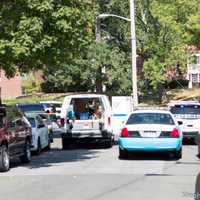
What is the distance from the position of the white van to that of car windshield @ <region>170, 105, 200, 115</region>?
373cm

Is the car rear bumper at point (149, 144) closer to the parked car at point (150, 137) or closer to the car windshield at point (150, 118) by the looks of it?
the parked car at point (150, 137)

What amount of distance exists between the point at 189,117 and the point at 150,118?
7.07 meters

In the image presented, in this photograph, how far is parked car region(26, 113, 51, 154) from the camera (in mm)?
23438

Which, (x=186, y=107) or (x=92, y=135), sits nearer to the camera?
(x=92, y=135)

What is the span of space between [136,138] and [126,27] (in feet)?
129

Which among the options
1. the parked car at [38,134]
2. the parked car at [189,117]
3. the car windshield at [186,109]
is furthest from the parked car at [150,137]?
the car windshield at [186,109]

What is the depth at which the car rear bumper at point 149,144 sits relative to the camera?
20.6m

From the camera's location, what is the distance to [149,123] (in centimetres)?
2094

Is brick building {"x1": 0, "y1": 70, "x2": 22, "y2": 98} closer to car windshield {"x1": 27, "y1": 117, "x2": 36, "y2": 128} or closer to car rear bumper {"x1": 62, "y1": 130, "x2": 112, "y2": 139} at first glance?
car rear bumper {"x1": 62, "y1": 130, "x2": 112, "y2": 139}

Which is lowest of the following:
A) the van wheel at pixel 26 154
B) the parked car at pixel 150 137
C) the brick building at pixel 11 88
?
the van wheel at pixel 26 154

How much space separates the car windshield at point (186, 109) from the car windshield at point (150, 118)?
22.8 feet

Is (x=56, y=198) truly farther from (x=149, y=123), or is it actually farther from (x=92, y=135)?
(x=92, y=135)

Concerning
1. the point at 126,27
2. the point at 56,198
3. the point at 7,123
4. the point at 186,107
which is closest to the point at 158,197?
the point at 56,198

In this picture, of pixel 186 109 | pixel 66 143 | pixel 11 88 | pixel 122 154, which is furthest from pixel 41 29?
pixel 11 88
